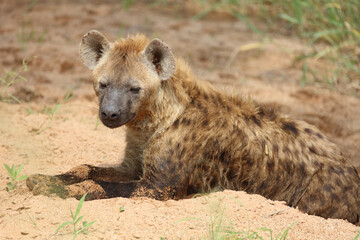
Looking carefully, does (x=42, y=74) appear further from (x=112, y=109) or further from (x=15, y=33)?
(x=112, y=109)

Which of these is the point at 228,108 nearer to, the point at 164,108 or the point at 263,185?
the point at 164,108

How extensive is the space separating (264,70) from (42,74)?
9.10ft

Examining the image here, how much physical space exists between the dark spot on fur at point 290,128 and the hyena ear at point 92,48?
1.43m

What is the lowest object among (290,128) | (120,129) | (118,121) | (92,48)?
(120,129)

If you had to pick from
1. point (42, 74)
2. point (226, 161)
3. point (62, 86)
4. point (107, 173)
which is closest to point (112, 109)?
point (107, 173)

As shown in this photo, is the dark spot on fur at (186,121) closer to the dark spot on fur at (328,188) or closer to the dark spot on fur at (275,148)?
the dark spot on fur at (275,148)

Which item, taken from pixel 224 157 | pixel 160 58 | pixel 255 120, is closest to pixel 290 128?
pixel 255 120

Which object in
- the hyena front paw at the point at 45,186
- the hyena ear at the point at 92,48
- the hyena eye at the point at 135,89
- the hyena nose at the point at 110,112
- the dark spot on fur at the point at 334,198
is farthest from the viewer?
the hyena ear at the point at 92,48

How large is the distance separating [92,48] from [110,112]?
68cm

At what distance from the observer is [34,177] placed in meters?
3.20

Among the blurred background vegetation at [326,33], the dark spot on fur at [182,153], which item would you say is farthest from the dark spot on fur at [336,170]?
the blurred background vegetation at [326,33]

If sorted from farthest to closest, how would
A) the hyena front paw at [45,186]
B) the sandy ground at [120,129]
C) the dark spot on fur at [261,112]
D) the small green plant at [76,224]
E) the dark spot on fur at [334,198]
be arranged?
the dark spot on fur at [261,112] < the dark spot on fur at [334,198] < the hyena front paw at [45,186] < the sandy ground at [120,129] < the small green plant at [76,224]

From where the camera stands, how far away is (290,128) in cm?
373

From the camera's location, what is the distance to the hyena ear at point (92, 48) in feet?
A: 11.9
